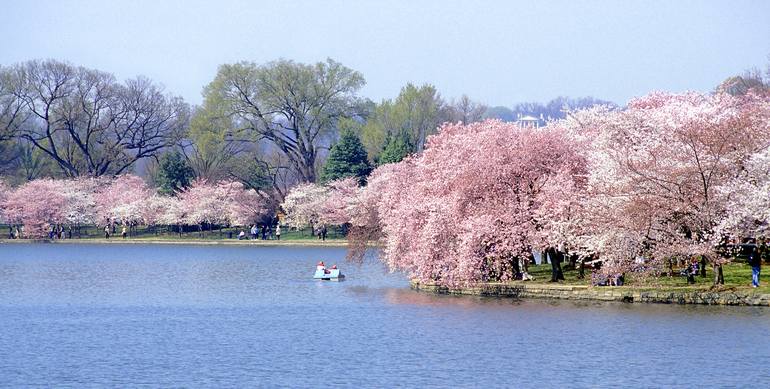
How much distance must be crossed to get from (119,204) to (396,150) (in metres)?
29.5

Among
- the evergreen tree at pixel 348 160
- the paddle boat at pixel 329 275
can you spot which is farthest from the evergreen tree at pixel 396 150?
the paddle boat at pixel 329 275

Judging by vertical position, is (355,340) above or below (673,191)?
below

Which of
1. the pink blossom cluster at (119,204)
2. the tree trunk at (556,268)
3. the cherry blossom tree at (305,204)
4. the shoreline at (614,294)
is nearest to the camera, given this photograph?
the shoreline at (614,294)

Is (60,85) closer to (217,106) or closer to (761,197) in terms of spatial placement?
(217,106)

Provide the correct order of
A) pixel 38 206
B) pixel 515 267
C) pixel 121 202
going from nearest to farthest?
pixel 515 267, pixel 38 206, pixel 121 202

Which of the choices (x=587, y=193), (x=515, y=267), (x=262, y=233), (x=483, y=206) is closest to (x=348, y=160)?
(x=262, y=233)

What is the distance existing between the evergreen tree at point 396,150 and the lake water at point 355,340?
3618cm

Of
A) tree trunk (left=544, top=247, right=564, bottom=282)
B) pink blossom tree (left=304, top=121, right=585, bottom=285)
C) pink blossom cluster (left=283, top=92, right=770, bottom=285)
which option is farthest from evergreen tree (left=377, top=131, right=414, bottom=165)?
tree trunk (left=544, top=247, right=564, bottom=282)

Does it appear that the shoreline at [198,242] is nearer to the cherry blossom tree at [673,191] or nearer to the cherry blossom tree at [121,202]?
the cherry blossom tree at [121,202]

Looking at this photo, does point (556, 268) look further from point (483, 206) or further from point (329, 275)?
point (329, 275)

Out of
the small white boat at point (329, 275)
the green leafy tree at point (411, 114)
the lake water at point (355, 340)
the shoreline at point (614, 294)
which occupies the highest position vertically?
the green leafy tree at point (411, 114)

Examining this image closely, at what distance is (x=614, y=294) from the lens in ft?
128

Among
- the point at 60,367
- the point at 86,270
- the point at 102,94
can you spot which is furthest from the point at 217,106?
the point at 60,367

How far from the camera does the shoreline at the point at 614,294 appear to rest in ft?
120
